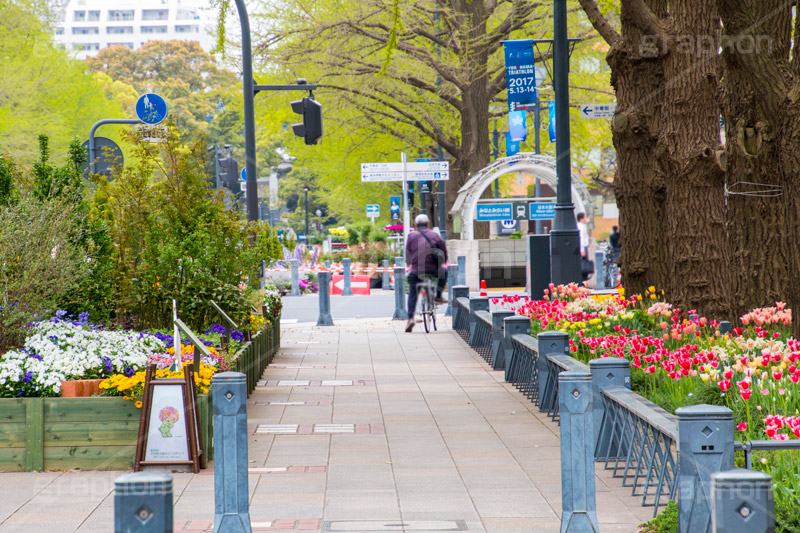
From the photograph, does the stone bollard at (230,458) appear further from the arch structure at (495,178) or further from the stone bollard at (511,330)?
the arch structure at (495,178)

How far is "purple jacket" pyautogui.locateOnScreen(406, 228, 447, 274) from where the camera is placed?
1834 centimetres

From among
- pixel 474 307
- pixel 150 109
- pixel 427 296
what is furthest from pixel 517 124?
pixel 150 109

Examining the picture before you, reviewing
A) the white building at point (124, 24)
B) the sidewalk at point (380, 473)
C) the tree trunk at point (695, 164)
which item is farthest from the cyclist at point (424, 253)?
the white building at point (124, 24)

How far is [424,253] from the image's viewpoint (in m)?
18.4

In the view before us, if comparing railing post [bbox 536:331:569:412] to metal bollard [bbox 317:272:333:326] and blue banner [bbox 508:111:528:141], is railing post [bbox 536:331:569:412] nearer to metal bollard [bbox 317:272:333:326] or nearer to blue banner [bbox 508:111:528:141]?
metal bollard [bbox 317:272:333:326]

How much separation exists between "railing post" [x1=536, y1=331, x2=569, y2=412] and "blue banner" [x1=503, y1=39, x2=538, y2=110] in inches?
541

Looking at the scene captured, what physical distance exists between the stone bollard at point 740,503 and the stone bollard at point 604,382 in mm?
4057

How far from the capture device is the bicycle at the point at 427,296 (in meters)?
18.5

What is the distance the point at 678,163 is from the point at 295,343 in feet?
25.7

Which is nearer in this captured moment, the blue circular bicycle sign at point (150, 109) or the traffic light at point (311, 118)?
the blue circular bicycle sign at point (150, 109)

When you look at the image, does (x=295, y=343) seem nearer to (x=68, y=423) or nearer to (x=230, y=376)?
(x=68, y=423)

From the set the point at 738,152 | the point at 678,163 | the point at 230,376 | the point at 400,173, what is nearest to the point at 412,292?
the point at 400,173

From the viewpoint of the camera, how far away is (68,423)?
7.42 meters

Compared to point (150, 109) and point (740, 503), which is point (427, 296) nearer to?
point (150, 109)
